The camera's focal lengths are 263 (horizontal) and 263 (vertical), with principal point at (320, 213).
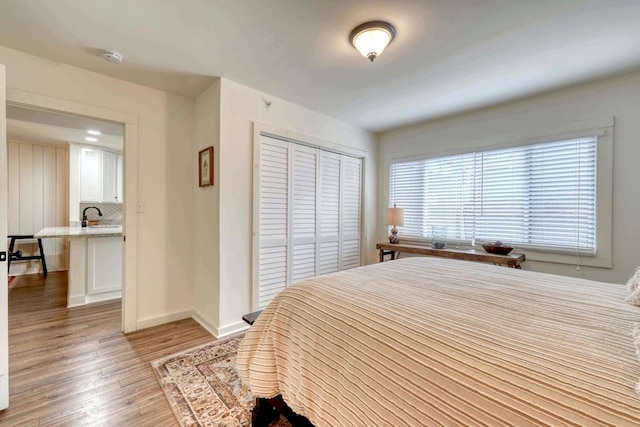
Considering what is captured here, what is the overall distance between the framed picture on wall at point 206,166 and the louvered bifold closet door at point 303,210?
36.4 inches

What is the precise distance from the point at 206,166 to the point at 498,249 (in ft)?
10.7

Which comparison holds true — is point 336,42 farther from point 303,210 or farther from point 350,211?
point 350,211

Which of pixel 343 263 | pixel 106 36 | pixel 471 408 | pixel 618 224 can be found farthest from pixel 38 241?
pixel 618 224

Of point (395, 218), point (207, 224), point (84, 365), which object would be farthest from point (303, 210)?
point (84, 365)

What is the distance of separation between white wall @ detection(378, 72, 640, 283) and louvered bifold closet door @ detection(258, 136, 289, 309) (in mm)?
2329

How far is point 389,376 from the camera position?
2.79ft

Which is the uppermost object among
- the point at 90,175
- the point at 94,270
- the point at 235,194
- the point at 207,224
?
the point at 90,175

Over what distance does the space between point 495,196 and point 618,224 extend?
40.6 inches

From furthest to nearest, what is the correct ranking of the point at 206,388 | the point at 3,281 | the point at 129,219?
the point at 129,219 → the point at 206,388 → the point at 3,281

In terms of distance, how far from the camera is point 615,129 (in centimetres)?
246

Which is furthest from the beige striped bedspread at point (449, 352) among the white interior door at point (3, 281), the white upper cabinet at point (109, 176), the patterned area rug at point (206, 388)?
Answer: the white upper cabinet at point (109, 176)

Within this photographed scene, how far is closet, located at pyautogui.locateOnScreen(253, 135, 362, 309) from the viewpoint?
9.52ft

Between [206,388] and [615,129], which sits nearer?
[206,388]

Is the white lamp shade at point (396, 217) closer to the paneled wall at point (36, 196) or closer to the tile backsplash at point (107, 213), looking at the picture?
the tile backsplash at point (107, 213)
